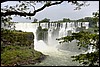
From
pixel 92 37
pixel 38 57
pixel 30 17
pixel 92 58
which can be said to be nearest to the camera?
pixel 30 17

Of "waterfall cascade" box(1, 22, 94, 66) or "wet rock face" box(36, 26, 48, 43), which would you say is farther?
"wet rock face" box(36, 26, 48, 43)

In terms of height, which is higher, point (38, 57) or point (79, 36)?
point (79, 36)

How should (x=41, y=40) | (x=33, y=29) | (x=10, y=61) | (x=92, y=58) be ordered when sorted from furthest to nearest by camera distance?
(x=41, y=40)
(x=33, y=29)
(x=10, y=61)
(x=92, y=58)

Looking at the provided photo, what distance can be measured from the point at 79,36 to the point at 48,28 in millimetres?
26311

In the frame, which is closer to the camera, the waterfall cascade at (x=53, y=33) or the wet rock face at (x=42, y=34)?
the waterfall cascade at (x=53, y=33)

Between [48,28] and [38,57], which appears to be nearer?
[38,57]

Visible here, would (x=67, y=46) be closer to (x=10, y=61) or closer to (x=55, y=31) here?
(x=55, y=31)

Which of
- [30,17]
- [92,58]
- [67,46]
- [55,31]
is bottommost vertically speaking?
[67,46]

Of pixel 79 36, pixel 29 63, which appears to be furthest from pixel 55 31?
pixel 79 36

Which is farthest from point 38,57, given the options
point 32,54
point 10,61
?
point 10,61

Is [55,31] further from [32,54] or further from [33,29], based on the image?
[32,54]

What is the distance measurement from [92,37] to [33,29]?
1022 inches

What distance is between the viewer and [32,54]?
26.6 m

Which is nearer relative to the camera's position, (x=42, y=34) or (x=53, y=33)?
(x=42, y=34)
